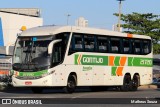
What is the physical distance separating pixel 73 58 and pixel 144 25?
54582 millimetres

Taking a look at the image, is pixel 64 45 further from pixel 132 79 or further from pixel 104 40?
pixel 132 79

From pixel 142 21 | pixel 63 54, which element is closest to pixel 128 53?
pixel 63 54

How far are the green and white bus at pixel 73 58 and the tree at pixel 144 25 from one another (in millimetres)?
45913

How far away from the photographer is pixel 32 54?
26.5m

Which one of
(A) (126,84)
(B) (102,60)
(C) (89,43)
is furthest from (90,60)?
(A) (126,84)

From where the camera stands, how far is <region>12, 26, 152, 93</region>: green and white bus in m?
26.3

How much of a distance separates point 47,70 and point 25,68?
119 cm

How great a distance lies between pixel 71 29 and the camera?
90.7ft

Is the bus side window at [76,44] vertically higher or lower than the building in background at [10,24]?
lower

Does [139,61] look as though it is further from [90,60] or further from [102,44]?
[90,60]

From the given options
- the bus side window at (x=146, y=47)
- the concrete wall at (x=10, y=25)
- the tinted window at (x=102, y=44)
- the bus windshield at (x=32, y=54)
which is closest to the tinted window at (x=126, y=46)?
the bus side window at (x=146, y=47)

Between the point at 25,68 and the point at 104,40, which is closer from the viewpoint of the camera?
the point at 25,68

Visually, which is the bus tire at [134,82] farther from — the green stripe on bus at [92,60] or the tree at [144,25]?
the tree at [144,25]

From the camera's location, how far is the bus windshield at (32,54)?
26203 millimetres
